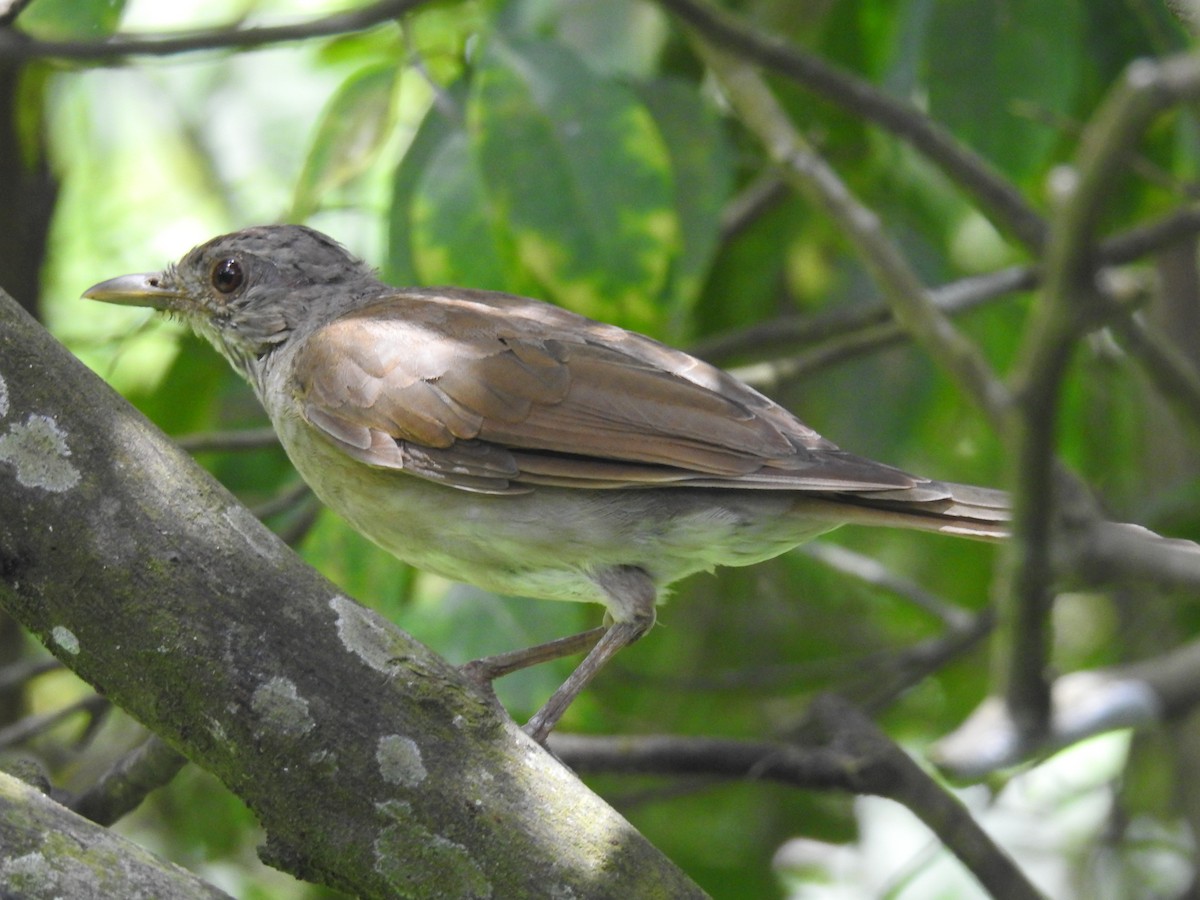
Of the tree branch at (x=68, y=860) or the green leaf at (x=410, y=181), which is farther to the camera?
the green leaf at (x=410, y=181)

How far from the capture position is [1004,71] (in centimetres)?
458

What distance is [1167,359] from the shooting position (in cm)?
441

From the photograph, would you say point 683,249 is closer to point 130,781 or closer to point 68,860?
point 130,781

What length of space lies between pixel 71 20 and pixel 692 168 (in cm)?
203

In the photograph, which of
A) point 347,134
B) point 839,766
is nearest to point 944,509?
point 839,766

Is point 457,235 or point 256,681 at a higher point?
point 457,235

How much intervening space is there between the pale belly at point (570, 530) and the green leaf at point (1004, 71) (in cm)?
164

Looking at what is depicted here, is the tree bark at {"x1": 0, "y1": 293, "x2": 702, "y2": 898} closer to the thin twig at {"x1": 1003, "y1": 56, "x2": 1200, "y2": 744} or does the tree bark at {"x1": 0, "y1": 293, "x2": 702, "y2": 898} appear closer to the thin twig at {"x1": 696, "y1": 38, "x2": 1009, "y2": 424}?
the thin twig at {"x1": 1003, "y1": 56, "x2": 1200, "y2": 744}

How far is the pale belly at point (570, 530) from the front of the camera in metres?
3.68

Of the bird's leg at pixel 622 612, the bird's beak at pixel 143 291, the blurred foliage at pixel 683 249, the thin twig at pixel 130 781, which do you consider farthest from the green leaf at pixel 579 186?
the thin twig at pixel 130 781

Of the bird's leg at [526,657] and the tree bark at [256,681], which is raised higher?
the bird's leg at [526,657]

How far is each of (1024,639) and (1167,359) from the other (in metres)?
2.80

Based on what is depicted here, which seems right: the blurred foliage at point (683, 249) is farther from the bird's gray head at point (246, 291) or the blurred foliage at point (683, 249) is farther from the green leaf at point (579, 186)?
the bird's gray head at point (246, 291)

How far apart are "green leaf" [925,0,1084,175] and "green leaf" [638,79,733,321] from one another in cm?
75
